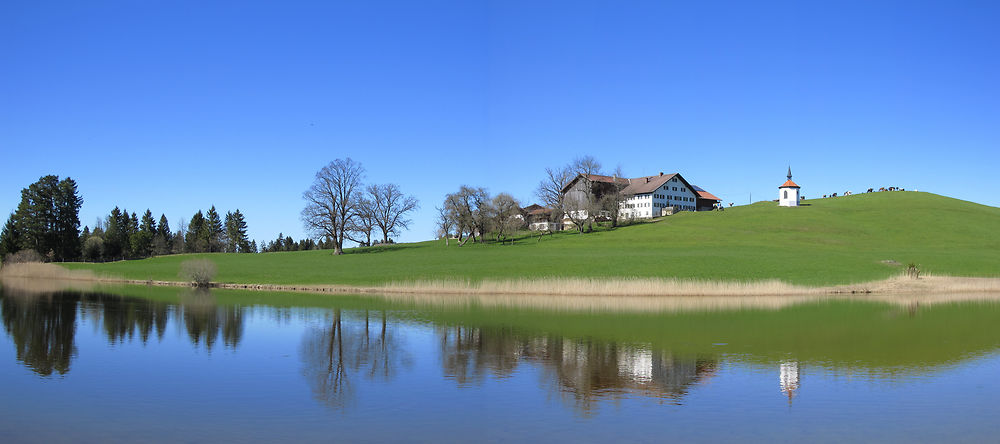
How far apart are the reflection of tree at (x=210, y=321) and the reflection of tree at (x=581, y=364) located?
862 cm

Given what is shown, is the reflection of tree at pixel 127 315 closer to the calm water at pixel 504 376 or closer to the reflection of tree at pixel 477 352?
the calm water at pixel 504 376

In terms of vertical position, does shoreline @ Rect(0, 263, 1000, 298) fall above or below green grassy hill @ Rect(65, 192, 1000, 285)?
below

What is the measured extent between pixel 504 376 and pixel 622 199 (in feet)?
271

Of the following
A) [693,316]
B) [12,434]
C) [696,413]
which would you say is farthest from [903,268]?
[12,434]

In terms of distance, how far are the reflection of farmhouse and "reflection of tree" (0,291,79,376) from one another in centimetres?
6488

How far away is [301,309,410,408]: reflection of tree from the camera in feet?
57.2

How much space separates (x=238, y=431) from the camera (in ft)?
43.0

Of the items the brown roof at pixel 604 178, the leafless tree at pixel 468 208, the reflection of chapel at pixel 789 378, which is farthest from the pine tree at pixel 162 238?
the reflection of chapel at pixel 789 378

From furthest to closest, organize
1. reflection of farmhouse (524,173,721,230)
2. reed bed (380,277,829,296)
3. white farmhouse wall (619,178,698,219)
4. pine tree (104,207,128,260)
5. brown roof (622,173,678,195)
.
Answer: brown roof (622,173,678,195) < white farmhouse wall (619,178,698,219) < pine tree (104,207,128,260) < reflection of farmhouse (524,173,721,230) < reed bed (380,277,829,296)

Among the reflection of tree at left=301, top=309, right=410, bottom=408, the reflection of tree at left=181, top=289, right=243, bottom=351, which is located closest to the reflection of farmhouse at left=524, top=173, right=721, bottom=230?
the reflection of tree at left=181, top=289, right=243, bottom=351

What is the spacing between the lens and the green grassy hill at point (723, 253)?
51.3 m

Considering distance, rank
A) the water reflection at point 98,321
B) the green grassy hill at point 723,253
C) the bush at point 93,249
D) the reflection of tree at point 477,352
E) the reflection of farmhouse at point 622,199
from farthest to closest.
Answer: the bush at point 93,249 < the reflection of farmhouse at point 622,199 < the green grassy hill at point 723,253 < the water reflection at point 98,321 < the reflection of tree at point 477,352

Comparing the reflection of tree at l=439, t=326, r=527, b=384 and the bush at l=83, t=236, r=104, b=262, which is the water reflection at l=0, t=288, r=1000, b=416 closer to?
the reflection of tree at l=439, t=326, r=527, b=384

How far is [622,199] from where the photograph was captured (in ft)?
325
